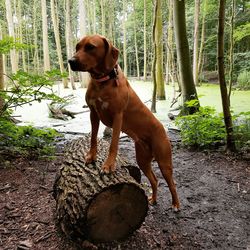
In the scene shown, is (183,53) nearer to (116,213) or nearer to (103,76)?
(103,76)

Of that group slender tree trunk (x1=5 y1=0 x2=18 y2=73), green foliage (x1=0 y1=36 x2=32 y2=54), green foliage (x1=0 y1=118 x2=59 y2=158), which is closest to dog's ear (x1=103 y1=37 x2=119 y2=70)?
green foliage (x1=0 y1=36 x2=32 y2=54)

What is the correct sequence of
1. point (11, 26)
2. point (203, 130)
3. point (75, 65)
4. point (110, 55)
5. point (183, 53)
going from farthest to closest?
point (11, 26) < point (183, 53) < point (203, 130) < point (110, 55) < point (75, 65)

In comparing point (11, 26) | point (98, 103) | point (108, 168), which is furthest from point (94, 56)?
point (11, 26)

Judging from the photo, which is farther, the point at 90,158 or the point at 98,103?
the point at 90,158

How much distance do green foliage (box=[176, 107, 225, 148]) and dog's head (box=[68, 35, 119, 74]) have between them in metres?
3.15

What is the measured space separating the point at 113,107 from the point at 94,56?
0.42 metres

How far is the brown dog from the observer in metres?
1.95

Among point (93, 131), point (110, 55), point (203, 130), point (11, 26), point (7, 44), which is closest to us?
point (110, 55)

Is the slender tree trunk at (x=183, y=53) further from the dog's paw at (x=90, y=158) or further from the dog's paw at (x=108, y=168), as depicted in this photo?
the dog's paw at (x=108, y=168)

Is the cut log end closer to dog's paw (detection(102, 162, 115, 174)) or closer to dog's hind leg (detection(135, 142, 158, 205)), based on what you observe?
dog's paw (detection(102, 162, 115, 174))

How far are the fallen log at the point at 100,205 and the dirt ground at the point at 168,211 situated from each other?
153 millimetres

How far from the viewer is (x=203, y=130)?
486 centimetres

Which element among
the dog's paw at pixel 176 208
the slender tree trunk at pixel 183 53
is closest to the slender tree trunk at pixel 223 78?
the slender tree trunk at pixel 183 53

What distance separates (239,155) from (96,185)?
10.6 feet
